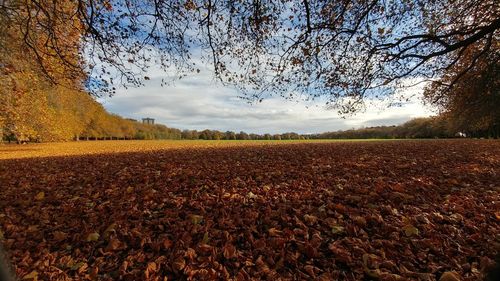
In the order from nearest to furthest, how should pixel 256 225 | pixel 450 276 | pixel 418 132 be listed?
1. pixel 450 276
2. pixel 256 225
3. pixel 418 132

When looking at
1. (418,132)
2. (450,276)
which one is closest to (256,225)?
(450,276)

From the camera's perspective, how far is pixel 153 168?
8938 mm

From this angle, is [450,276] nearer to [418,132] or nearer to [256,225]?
[256,225]

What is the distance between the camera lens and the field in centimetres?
364

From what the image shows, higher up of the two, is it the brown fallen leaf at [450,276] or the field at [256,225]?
the field at [256,225]

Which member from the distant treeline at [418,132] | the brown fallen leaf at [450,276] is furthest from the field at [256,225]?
the distant treeline at [418,132]

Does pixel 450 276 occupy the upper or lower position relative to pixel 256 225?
lower

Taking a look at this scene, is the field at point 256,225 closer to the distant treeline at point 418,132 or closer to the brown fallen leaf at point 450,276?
the brown fallen leaf at point 450,276

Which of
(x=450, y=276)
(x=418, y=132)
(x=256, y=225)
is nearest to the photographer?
(x=450, y=276)

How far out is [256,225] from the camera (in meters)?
4.66

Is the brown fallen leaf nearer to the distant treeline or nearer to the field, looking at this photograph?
the field

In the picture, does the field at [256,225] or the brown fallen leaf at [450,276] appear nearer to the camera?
the brown fallen leaf at [450,276]

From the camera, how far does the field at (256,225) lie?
364 cm

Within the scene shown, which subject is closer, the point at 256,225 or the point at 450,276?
the point at 450,276
